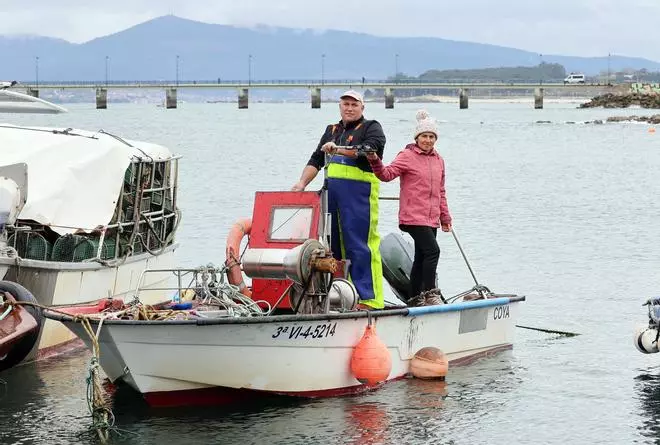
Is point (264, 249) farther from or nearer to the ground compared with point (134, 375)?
farther from the ground

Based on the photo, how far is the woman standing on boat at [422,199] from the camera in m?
14.8

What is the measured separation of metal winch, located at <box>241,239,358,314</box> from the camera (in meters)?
13.0

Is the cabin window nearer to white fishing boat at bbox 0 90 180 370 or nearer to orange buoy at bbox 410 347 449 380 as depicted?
orange buoy at bbox 410 347 449 380

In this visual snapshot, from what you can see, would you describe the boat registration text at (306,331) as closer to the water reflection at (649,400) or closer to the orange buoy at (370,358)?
the orange buoy at (370,358)

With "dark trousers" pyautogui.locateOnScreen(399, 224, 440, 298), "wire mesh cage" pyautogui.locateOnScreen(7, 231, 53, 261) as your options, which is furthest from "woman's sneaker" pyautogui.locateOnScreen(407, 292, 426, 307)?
"wire mesh cage" pyautogui.locateOnScreen(7, 231, 53, 261)

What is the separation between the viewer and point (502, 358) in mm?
16312

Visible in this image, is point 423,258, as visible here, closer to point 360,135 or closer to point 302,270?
point 360,135

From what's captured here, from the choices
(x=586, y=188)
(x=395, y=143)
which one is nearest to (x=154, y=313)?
(x=586, y=188)

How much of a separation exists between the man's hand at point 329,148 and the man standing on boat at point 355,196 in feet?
0.60

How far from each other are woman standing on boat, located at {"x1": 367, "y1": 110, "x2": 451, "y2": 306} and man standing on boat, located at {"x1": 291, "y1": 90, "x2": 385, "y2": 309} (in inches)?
29.0

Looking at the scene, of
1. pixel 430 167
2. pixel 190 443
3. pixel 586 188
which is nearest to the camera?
pixel 190 443

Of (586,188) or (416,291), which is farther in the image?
(586,188)

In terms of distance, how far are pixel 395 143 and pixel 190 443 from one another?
7671 centimetres

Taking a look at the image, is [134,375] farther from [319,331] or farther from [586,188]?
[586,188]
